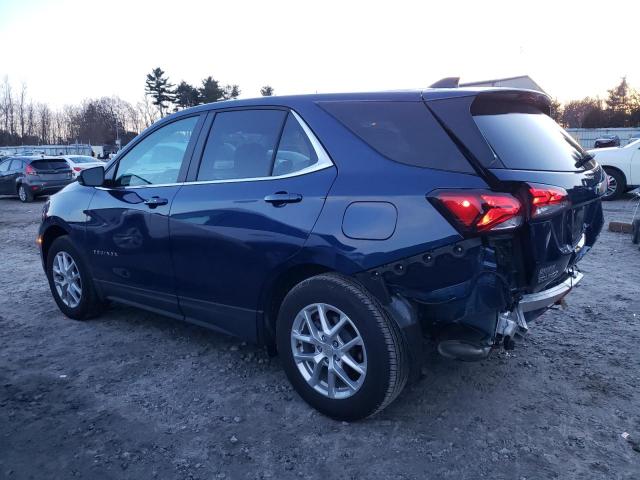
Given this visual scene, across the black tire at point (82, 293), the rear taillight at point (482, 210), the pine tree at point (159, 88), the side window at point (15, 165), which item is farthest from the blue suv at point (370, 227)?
the pine tree at point (159, 88)

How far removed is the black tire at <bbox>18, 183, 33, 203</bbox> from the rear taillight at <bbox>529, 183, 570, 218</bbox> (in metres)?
17.8

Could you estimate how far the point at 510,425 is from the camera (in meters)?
2.87

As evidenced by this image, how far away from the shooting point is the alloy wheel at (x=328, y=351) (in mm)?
2824

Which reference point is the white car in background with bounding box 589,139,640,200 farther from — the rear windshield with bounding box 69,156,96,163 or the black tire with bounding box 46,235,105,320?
the rear windshield with bounding box 69,156,96,163

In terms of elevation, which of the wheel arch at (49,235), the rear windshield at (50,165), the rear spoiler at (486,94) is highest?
the rear windshield at (50,165)

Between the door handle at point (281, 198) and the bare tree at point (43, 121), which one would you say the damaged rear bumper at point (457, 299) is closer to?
the door handle at point (281, 198)

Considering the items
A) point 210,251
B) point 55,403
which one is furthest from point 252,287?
point 55,403

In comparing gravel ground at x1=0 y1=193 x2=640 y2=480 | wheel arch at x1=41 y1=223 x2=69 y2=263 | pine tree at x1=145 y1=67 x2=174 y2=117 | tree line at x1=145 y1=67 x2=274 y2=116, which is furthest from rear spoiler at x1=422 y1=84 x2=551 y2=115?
pine tree at x1=145 y1=67 x2=174 y2=117

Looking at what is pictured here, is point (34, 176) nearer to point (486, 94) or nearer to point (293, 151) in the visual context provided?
point (293, 151)

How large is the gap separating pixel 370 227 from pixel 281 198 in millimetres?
615

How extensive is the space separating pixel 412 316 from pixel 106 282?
2802 mm

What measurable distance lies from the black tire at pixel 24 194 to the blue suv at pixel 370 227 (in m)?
15.6

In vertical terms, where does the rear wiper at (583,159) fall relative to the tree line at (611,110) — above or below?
below

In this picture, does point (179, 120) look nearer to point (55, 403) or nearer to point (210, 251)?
point (210, 251)
